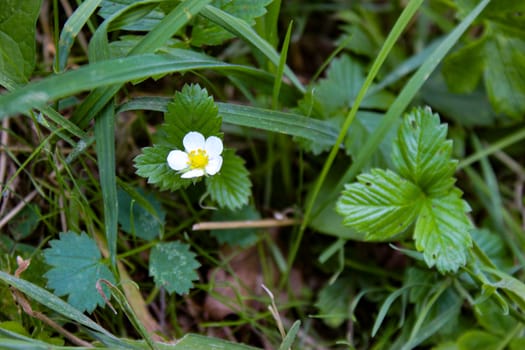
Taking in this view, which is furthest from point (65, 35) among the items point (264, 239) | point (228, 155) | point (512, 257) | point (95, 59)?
point (512, 257)

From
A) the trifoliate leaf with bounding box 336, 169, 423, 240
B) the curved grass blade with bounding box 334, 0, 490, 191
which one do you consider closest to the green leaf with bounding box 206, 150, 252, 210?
the trifoliate leaf with bounding box 336, 169, 423, 240

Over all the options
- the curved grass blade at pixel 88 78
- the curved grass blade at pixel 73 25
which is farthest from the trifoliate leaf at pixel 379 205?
the curved grass blade at pixel 73 25

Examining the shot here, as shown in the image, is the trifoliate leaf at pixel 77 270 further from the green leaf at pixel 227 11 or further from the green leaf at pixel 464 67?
the green leaf at pixel 464 67

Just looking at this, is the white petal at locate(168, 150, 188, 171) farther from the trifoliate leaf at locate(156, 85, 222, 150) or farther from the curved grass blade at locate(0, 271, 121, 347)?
the curved grass blade at locate(0, 271, 121, 347)

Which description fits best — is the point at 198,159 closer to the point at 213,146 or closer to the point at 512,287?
the point at 213,146

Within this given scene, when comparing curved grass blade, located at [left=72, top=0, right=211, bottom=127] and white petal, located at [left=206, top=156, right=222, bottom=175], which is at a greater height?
curved grass blade, located at [left=72, top=0, right=211, bottom=127]
